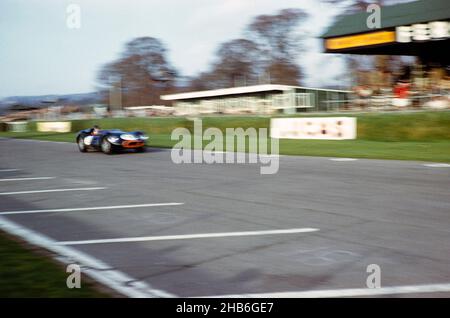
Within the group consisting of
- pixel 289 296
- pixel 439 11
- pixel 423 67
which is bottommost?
pixel 289 296

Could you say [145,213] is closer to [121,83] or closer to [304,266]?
[304,266]

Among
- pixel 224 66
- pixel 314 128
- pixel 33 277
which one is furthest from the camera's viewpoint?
pixel 224 66

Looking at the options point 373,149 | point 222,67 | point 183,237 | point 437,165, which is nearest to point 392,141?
point 373,149

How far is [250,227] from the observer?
606 centimetres

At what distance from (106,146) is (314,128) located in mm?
8921

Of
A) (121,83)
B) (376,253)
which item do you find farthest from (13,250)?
(121,83)

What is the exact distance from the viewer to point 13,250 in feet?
16.5

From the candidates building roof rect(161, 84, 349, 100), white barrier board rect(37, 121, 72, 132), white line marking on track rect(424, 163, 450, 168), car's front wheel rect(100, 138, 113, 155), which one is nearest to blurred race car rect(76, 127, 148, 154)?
car's front wheel rect(100, 138, 113, 155)

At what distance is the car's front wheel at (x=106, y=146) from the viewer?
57.3 feet

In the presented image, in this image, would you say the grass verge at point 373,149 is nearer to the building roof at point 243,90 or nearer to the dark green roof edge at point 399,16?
the dark green roof edge at point 399,16

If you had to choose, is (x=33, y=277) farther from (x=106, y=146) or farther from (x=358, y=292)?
(x=106, y=146)

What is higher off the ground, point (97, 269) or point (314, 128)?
point (314, 128)

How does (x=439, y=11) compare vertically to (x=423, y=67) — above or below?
above
